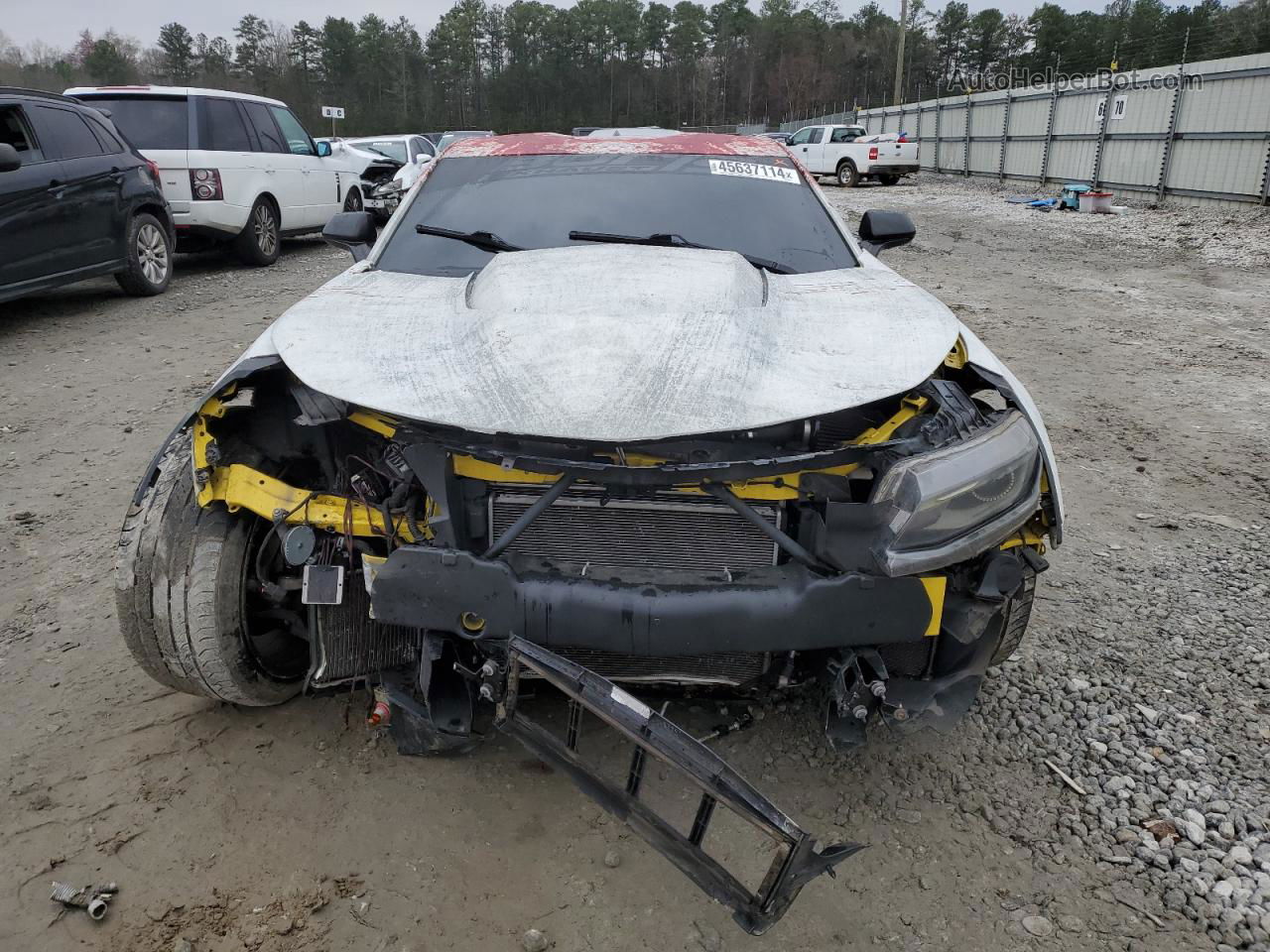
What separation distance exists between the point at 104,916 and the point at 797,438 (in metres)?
1.92

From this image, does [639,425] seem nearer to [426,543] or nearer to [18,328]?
[426,543]

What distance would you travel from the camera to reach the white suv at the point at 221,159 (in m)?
8.95

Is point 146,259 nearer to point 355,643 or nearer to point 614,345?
point 355,643

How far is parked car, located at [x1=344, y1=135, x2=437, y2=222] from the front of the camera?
41.8 ft

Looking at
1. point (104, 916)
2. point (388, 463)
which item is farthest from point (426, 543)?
→ point (104, 916)

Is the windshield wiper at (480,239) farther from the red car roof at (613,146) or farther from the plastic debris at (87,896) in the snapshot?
the plastic debris at (87,896)

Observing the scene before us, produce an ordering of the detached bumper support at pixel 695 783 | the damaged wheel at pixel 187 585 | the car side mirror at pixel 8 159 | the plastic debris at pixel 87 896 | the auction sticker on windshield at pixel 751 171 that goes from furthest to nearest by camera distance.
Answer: the car side mirror at pixel 8 159, the auction sticker on windshield at pixel 751 171, the damaged wheel at pixel 187 585, the plastic debris at pixel 87 896, the detached bumper support at pixel 695 783

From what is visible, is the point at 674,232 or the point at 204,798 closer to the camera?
the point at 204,798

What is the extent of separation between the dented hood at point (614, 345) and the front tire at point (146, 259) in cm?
641

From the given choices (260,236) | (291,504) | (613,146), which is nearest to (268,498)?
(291,504)

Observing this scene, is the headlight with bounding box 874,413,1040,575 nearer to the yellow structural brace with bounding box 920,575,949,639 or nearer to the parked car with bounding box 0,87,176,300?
the yellow structural brace with bounding box 920,575,949,639

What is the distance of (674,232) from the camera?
3.27m

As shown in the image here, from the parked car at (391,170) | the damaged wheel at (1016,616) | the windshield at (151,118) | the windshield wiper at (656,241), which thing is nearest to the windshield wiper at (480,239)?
the windshield wiper at (656,241)

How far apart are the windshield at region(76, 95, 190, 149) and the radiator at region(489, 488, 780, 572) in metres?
8.92
